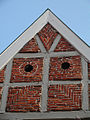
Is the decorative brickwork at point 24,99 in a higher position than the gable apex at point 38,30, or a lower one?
lower

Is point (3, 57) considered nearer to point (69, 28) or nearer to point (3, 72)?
point (3, 72)

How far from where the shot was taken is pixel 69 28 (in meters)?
6.55

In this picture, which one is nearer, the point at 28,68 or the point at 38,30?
the point at 28,68

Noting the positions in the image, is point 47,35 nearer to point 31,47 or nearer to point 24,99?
point 31,47

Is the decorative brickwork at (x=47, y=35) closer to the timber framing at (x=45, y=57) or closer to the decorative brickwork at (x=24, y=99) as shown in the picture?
the timber framing at (x=45, y=57)

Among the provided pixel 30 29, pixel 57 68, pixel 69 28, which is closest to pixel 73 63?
pixel 57 68

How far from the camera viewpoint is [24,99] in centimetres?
575

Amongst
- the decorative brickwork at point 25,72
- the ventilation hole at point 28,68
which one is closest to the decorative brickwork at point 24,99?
the decorative brickwork at point 25,72

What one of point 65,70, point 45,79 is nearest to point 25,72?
point 45,79

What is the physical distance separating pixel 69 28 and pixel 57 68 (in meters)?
1.14

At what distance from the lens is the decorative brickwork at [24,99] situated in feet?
18.5

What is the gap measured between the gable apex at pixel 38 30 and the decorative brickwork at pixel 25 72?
26 cm

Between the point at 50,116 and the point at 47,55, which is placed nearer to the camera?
the point at 50,116

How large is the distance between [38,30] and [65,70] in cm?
139
